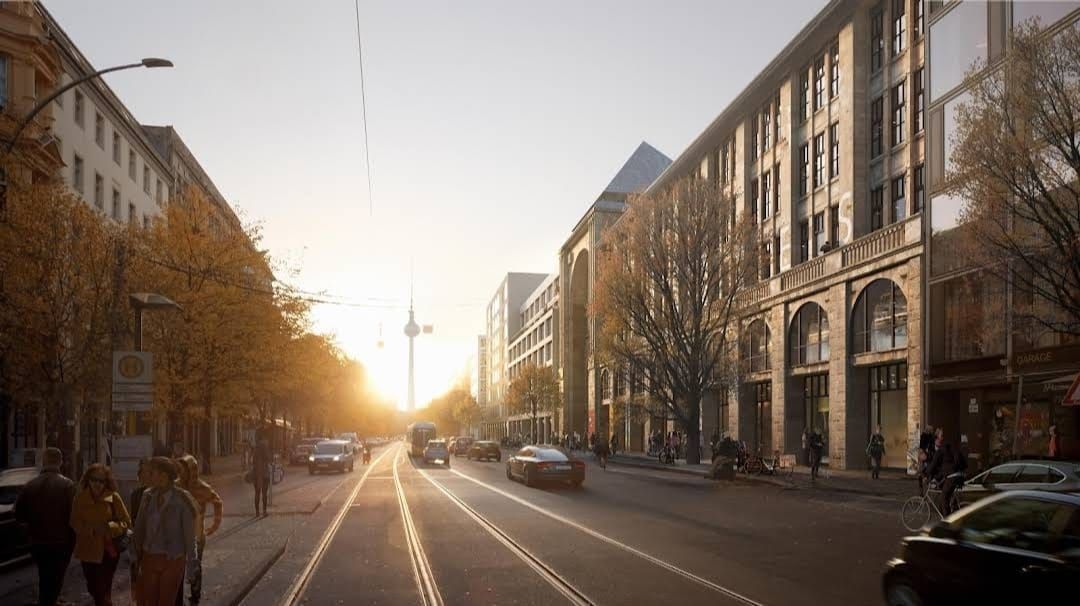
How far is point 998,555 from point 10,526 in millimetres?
12444

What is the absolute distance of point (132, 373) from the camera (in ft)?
48.3

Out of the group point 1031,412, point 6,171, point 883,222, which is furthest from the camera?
point 883,222

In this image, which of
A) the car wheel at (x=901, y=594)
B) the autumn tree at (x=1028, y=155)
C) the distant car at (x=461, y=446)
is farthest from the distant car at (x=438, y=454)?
the car wheel at (x=901, y=594)

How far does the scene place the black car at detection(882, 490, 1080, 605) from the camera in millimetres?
6254

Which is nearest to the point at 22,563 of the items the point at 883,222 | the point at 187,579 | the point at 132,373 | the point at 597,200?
the point at 132,373

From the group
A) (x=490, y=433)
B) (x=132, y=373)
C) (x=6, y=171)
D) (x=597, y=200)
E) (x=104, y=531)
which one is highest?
(x=597, y=200)

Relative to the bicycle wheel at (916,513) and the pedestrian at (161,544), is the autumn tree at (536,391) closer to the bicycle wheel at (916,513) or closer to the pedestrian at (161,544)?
the bicycle wheel at (916,513)

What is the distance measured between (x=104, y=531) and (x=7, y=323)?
728 inches

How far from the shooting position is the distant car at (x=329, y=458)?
142 ft

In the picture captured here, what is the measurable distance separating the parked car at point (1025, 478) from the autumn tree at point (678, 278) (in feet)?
80.2

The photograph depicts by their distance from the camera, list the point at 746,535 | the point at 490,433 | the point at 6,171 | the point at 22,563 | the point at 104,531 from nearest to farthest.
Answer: the point at 104,531 < the point at 22,563 < the point at 746,535 < the point at 6,171 < the point at 490,433

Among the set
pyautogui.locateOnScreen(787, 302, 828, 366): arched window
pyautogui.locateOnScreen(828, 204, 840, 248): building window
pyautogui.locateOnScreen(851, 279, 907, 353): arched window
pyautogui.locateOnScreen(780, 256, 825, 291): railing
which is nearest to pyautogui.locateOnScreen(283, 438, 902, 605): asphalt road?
pyautogui.locateOnScreen(851, 279, 907, 353): arched window

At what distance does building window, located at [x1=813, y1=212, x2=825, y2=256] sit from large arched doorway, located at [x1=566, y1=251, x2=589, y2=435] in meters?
51.0

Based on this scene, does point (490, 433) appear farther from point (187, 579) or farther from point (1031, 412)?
point (187, 579)
